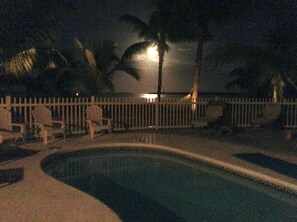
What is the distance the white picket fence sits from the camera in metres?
13.2

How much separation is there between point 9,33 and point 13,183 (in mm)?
5156

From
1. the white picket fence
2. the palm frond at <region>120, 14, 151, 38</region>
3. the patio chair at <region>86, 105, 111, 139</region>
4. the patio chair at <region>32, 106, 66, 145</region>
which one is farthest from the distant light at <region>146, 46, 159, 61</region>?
the patio chair at <region>32, 106, 66, 145</region>

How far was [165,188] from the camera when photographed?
8055 mm

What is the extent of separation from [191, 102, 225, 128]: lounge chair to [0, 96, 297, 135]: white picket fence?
114cm

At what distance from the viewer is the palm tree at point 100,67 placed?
1867 centimetres

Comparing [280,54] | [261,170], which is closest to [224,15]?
[280,54]

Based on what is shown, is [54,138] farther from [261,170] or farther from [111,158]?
[261,170]

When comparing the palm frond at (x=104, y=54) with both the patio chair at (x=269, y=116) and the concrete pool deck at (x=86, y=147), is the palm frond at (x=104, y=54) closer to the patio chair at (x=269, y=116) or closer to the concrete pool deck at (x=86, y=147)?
the concrete pool deck at (x=86, y=147)

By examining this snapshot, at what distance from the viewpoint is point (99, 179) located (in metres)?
8.65

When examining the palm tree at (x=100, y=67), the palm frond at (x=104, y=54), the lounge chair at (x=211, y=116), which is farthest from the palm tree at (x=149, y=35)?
the lounge chair at (x=211, y=116)

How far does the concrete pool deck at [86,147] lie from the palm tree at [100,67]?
564 centimetres

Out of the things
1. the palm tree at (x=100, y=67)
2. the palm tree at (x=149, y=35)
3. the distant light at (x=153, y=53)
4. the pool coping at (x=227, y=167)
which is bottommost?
the pool coping at (x=227, y=167)

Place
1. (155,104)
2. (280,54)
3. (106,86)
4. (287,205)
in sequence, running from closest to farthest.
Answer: (287,205)
(280,54)
(155,104)
(106,86)

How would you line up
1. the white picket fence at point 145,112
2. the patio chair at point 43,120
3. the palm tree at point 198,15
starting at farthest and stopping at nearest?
the palm tree at point 198,15 < the white picket fence at point 145,112 < the patio chair at point 43,120
